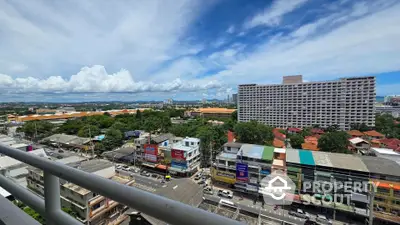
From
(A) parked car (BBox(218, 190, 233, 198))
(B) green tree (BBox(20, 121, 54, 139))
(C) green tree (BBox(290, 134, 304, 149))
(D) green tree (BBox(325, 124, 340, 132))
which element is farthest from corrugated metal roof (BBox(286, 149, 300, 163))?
(B) green tree (BBox(20, 121, 54, 139))

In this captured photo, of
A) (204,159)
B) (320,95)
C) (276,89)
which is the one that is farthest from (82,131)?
(320,95)

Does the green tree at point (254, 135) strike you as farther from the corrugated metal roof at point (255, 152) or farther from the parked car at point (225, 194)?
the parked car at point (225, 194)

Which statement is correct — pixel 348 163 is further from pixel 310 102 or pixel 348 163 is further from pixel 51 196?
pixel 310 102

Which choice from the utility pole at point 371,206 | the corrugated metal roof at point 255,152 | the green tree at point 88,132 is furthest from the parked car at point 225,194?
the green tree at point 88,132

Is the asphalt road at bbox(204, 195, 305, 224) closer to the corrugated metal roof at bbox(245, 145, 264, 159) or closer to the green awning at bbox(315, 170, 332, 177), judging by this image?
the green awning at bbox(315, 170, 332, 177)

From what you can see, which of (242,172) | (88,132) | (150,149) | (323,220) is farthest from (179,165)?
(88,132)

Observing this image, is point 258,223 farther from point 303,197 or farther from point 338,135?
point 338,135
